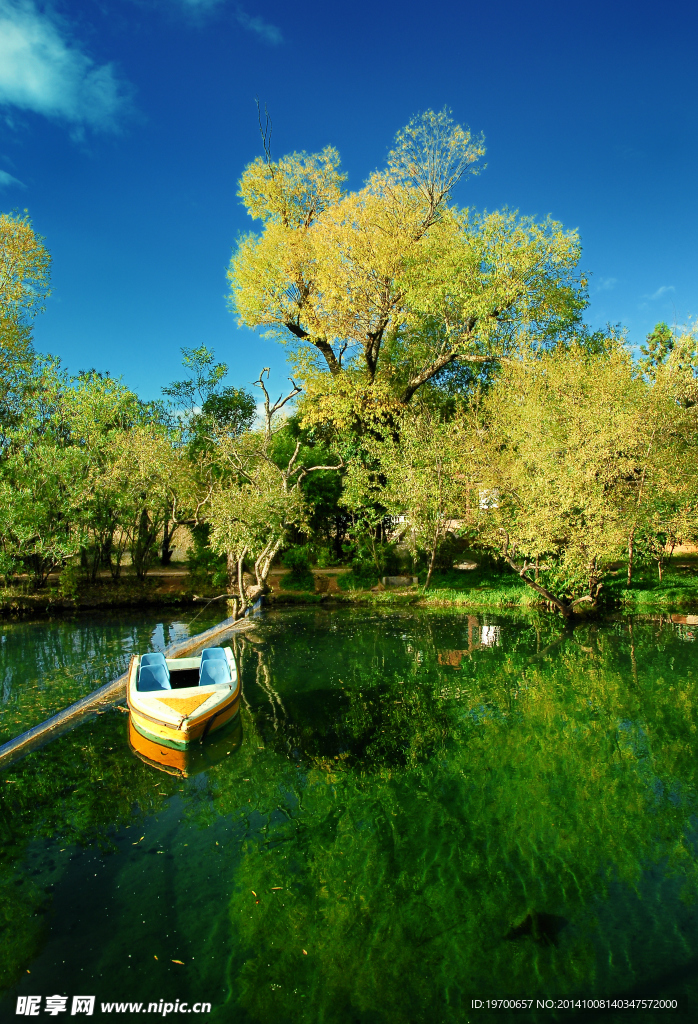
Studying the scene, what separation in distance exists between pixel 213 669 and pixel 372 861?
6720mm

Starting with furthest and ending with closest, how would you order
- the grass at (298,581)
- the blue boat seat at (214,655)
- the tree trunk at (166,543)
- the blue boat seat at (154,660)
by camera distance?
1. the tree trunk at (166,543)
2. the grass at (298,581)
3. the blue boat seat at (214,655)
4. the blue boat seat at (154,660)

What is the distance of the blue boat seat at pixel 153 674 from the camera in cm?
1358

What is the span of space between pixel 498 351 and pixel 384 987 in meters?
28.4

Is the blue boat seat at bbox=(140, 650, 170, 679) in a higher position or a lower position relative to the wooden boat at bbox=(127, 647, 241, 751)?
higher

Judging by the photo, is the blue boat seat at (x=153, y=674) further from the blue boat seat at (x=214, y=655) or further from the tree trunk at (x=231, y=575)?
the tree trunk at (x=231, y=575)

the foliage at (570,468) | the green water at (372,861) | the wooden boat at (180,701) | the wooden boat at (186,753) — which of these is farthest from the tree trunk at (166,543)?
the wooden boat at (186,753)

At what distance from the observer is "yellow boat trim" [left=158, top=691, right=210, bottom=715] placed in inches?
461

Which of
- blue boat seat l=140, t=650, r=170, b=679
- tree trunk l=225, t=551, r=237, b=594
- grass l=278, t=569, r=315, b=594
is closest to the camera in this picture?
blue boat seat l=140, t=650, r=170, b=679

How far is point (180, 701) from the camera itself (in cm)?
1191

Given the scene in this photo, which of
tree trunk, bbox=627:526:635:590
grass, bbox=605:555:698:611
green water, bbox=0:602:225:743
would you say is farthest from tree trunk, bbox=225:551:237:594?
tree trunk, bbox=627:526:635:590

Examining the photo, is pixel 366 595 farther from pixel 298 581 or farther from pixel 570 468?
pixel 570 468

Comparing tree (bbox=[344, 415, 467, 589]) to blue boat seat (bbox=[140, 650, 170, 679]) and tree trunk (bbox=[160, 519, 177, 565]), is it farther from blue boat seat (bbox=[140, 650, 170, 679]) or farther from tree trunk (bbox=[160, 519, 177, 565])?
blue boat seat (bbox=[140, 650, 170, 679])

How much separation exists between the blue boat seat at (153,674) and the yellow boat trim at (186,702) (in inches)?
70.7

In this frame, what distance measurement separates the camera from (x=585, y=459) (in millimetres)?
23078
